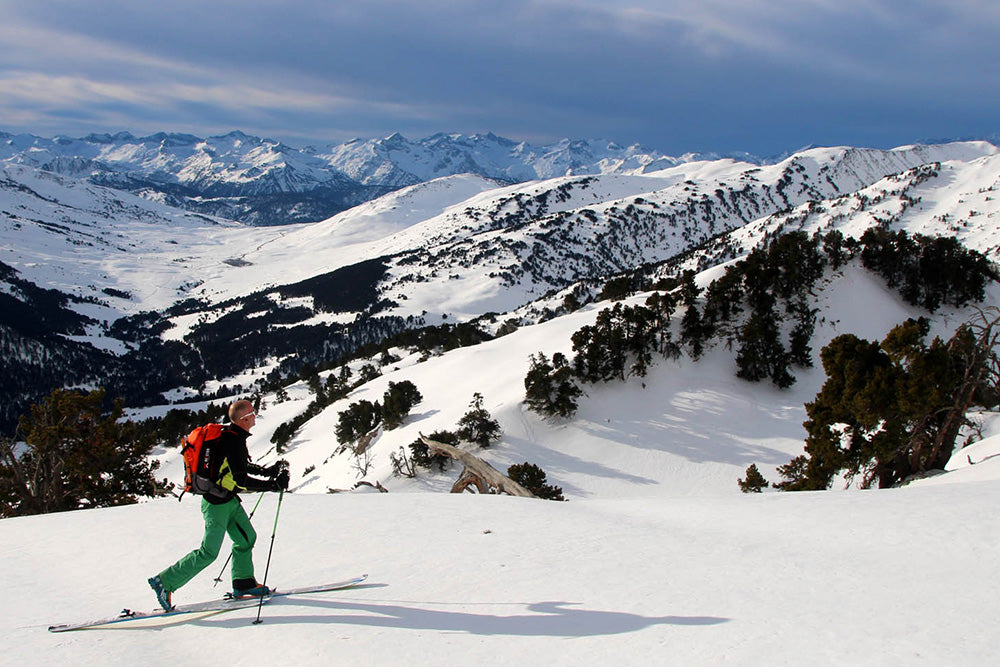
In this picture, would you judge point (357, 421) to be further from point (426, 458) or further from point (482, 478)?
point (482, 478)

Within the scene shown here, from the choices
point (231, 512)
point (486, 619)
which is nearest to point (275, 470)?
point (231, 512)

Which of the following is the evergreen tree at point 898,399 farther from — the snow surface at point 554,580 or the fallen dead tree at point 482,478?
the fallen dead tree at point 482,478

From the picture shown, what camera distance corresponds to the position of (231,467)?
21.8ft

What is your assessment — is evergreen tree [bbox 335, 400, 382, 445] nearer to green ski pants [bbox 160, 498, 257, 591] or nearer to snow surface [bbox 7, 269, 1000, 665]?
snow surface [bbox 7, 269, 1000, 665]

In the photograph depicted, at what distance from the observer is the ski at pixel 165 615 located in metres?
6.10

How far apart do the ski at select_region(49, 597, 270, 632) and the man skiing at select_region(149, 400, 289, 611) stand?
4.8 inches

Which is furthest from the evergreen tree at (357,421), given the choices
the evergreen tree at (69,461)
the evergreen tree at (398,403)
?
the evergreen tree at (69,461)

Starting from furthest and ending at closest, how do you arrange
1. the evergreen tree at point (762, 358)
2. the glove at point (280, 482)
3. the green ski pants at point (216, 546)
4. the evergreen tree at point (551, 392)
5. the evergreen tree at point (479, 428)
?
the evergreen tree at point (762, 358)
the evergreen tree at point (551, 392)
the evergreen tree at point (479, 428)
the glove at point (280, 482)
the green ski pants at point (216, 546)

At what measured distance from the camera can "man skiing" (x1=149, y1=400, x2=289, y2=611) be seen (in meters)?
6.60

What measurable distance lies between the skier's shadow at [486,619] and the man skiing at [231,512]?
0.60 m

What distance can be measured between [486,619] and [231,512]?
340 centimetres

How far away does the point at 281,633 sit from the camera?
593 cm

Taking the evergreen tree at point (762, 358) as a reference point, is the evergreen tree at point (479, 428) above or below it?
below

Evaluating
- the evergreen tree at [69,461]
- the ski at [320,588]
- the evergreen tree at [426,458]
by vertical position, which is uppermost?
the ski at [320,588]
